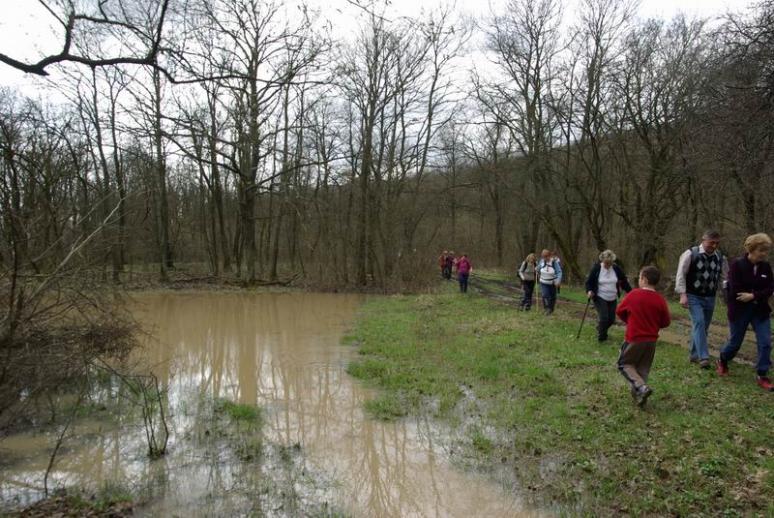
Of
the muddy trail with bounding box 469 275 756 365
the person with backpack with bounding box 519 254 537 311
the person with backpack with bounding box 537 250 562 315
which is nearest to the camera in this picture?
the muddy trail with bounding box 469 275 756 365

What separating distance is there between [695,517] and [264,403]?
5.55 metres

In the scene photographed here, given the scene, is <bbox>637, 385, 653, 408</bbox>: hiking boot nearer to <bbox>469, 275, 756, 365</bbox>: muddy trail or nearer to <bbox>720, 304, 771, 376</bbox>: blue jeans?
<bbox>720, 304, 771, 376</bbox>: blue jeans

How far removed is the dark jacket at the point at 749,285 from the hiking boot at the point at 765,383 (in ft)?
2.60

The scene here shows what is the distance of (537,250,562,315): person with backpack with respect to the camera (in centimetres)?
1326

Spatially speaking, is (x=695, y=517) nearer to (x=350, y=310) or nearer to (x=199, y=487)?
(x=199, y=487)

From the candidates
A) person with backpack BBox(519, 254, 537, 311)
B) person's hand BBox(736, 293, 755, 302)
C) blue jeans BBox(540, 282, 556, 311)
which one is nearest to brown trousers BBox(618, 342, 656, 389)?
person's hand BBox(736, 293, 755, 302)

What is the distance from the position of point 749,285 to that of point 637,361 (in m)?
1.83

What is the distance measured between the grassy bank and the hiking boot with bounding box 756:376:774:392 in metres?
0.12

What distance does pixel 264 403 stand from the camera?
7695 millimetres

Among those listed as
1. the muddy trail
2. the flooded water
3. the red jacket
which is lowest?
the flooded water

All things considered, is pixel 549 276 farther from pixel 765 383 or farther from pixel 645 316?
pixel 645 316

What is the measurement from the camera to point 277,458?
18.2 ft

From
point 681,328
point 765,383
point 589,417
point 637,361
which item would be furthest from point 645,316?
point 681,328

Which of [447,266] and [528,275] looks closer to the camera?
[528,275]
